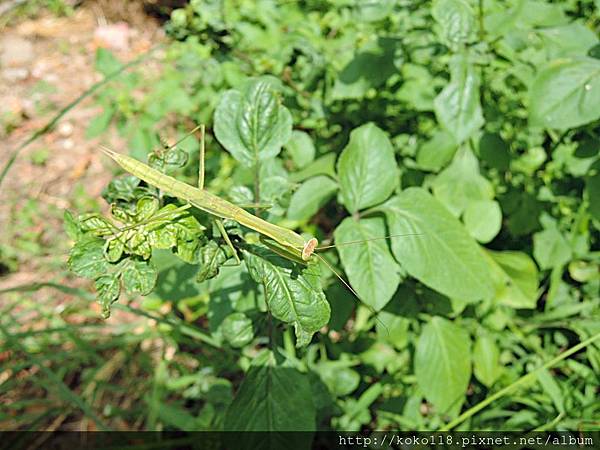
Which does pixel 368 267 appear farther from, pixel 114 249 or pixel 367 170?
pixel 114 249

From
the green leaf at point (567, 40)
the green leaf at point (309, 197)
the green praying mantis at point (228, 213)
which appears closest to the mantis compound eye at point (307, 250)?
the green praying mantis at point (228, 213)

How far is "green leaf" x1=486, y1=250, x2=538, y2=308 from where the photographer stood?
180 centimetres

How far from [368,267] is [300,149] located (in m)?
0.73

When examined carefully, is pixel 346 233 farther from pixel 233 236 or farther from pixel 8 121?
pixel 8 121

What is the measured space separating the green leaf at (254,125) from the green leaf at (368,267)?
10.7 inches

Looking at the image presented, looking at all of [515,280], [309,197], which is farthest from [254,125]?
[515,280]

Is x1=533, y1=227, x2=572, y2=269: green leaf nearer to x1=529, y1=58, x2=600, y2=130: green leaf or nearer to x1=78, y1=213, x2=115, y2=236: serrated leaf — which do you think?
x1=529, y1=58, x2=600, y2=130: green leaf

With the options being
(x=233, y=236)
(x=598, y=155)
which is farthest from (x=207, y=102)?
(x=598, y=155)

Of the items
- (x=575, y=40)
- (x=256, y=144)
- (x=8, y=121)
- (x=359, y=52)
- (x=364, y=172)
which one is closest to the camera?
→ (x=256, y=144)

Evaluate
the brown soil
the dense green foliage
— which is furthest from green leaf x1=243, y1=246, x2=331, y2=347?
the brown soil

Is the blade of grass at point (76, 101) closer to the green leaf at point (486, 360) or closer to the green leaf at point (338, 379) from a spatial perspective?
the green leaf at point (338, 379)

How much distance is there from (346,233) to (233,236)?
33cm

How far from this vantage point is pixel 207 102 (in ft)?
7.51

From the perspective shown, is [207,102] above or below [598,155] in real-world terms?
below
